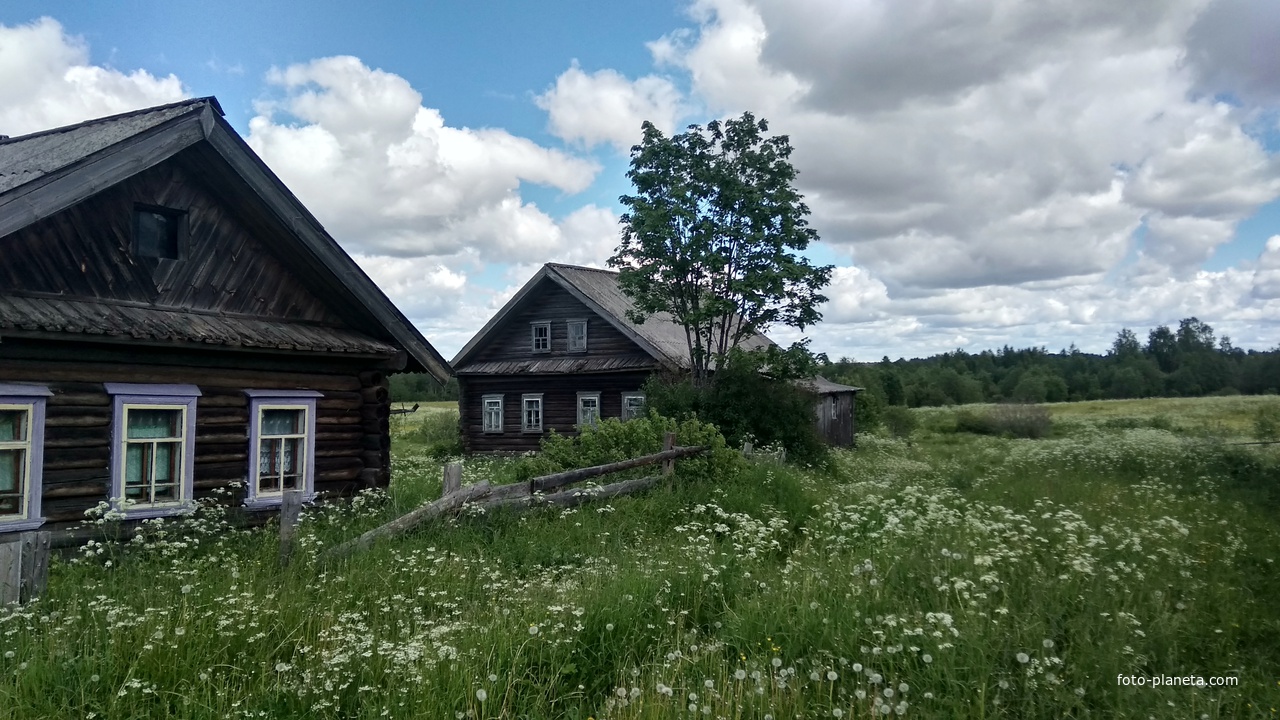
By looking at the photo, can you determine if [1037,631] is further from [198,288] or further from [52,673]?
[198,288]

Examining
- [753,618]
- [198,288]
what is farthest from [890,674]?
[198,288]

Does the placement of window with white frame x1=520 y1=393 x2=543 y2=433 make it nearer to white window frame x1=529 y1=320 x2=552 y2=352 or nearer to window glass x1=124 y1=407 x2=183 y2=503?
white window frame x1=529 y1=320 x2=552 y2=352

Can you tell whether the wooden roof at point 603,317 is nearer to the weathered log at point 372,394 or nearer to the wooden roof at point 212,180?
the weathered log at point 372,394

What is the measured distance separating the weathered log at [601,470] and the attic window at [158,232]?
578 cm

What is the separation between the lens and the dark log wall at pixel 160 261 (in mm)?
9172

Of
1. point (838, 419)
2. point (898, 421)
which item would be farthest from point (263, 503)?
point (898, 421)

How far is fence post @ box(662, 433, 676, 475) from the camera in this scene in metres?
11.8

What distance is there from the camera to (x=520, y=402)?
2841 cm

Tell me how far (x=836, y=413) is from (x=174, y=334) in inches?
1130

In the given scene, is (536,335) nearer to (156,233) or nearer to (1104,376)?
(156,233)

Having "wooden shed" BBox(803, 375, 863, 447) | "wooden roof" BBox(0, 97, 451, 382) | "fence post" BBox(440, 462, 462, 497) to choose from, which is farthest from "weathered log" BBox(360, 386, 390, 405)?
"wooden shed" BBox(803, 375, 863, 447)

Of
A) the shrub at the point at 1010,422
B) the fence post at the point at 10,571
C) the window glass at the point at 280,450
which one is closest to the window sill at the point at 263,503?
the window glass at the point at 280,450

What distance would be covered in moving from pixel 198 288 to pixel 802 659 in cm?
941

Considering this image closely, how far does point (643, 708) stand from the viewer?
4.41 m
